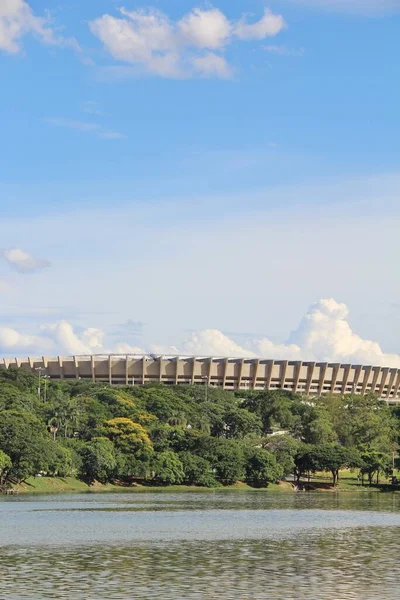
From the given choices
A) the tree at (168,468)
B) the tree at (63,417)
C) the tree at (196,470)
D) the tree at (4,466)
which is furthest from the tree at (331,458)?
the tree at (4,466)

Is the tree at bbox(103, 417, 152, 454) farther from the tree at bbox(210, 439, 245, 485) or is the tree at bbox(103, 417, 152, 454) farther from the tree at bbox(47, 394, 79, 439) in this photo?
the tree at bbox(210, 439, 245, 485)

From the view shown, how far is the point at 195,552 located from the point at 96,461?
59.7m

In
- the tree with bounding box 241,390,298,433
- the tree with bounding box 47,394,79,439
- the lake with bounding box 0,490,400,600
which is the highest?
the tree with bounding box 241,390,298,433

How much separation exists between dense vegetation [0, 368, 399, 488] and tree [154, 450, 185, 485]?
11cm

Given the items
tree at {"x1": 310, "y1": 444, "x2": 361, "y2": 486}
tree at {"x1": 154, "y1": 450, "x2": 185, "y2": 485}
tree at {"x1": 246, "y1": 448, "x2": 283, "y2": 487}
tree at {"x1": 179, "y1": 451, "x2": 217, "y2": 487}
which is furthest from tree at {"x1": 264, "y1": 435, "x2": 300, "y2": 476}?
tree at {"x1": 154, "y1": 450, "x2": 185, "y2": 485}

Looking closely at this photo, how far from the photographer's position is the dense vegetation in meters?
95.4

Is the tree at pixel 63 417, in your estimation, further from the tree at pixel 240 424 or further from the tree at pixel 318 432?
the tree at pixel 318 432

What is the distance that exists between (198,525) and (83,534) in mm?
9048

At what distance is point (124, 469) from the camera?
102188 millimetres

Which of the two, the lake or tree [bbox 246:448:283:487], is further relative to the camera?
tree [bbox 246:448:283:487]

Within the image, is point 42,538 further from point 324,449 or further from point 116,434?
point 324,449

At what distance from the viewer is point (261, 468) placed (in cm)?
10875

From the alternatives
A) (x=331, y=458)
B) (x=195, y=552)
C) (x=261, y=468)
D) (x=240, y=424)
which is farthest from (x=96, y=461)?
(x=195, y=552)

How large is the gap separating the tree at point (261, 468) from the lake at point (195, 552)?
113ft
